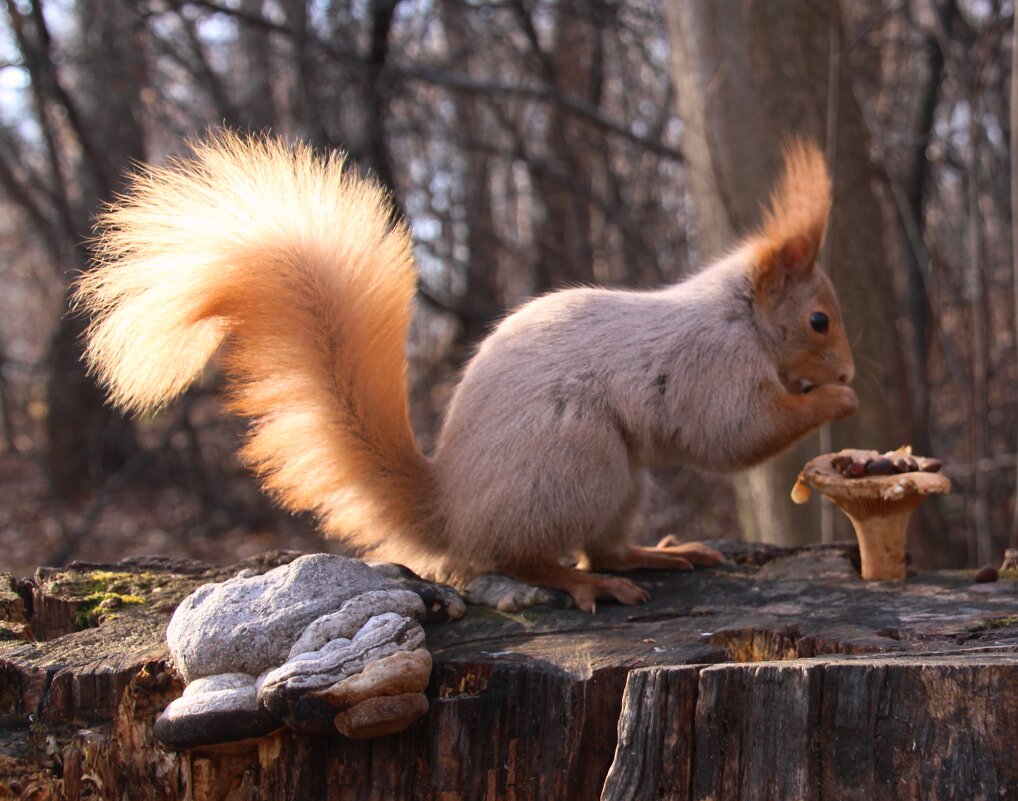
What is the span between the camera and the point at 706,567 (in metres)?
2.62

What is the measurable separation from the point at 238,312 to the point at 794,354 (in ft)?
4.63

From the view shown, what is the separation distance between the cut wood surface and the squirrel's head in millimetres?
628

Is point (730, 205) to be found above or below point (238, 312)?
above

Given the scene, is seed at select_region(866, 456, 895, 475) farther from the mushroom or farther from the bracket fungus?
the bracket fungus

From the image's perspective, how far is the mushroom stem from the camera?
2.35 m

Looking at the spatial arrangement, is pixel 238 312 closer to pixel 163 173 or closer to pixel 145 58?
pixel 163 173

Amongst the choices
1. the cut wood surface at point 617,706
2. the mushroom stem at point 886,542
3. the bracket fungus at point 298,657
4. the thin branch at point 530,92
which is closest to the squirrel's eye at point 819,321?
the mushroom stem at point 886,542

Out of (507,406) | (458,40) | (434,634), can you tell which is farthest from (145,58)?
(434,634)

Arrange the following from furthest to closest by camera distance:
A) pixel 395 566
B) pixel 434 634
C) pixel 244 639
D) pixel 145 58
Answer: pixel 145 58 < pixel 395 566 < pixel 434 634 < pixel 244 639

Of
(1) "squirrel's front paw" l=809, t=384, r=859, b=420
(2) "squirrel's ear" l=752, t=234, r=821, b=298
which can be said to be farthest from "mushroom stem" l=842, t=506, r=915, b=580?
(2) "squirrel's ear" l=752, t=234, r=821, b=298

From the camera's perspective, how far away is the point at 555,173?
252 inches

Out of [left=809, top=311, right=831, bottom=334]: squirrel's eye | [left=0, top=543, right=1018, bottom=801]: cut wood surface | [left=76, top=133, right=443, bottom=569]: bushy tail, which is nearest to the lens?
[left=0, top=543, right=1018, bottom=801]: cut wood surface

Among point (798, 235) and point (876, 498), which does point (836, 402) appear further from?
point (798, 235)

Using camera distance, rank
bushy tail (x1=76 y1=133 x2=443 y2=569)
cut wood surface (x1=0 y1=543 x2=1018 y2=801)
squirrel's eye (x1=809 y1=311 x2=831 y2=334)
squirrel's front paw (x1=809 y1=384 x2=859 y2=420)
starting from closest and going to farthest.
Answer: cut wood surface (x1=0 y1=543 x2=1018 y2=801), bushy tail (x1=76 y1=133 x2=443 y2=569), squirrel's front paw (x1=809 y1=384 x2=859 y2=420), squirrel's eye (x1=809 y1=311 x2=831 y2=334)
